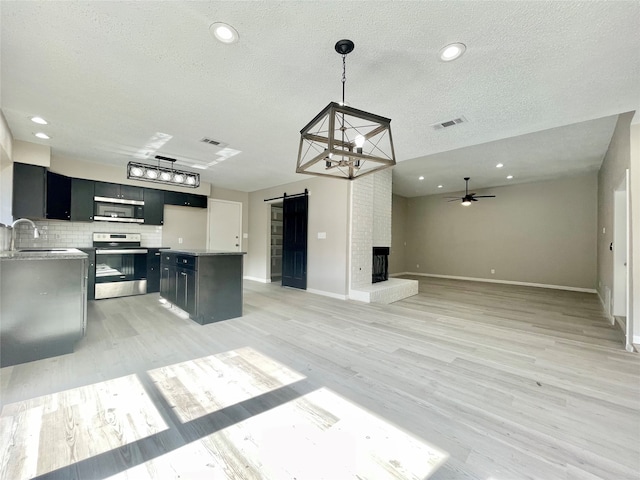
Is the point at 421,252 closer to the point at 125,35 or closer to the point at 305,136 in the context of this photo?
the point at 305,136

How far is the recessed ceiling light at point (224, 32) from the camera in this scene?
1.79 meters

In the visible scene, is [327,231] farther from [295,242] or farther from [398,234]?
[398,234]

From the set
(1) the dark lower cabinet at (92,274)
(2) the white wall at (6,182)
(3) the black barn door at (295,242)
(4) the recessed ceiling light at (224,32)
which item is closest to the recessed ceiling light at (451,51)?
(4) the recessed ceiling light at (224,32)

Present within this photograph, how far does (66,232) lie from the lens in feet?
16.1

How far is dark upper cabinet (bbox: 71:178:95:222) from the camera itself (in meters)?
4.82

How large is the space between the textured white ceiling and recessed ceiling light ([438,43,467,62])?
0.04m

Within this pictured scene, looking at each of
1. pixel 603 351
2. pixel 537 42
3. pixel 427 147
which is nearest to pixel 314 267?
pixel 427 147

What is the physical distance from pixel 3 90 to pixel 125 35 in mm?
1853

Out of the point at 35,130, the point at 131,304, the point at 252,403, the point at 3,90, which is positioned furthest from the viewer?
the point at 131,304

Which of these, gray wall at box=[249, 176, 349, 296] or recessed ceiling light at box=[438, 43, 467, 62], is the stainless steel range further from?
recessed ceiling light at box=[438, 43, 467, 62]

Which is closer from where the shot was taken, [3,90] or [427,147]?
[3,90]

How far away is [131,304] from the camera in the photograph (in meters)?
4.55

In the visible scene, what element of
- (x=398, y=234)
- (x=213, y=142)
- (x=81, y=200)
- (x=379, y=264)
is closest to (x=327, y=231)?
(x=379, y=264)

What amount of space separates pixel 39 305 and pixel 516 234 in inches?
394
